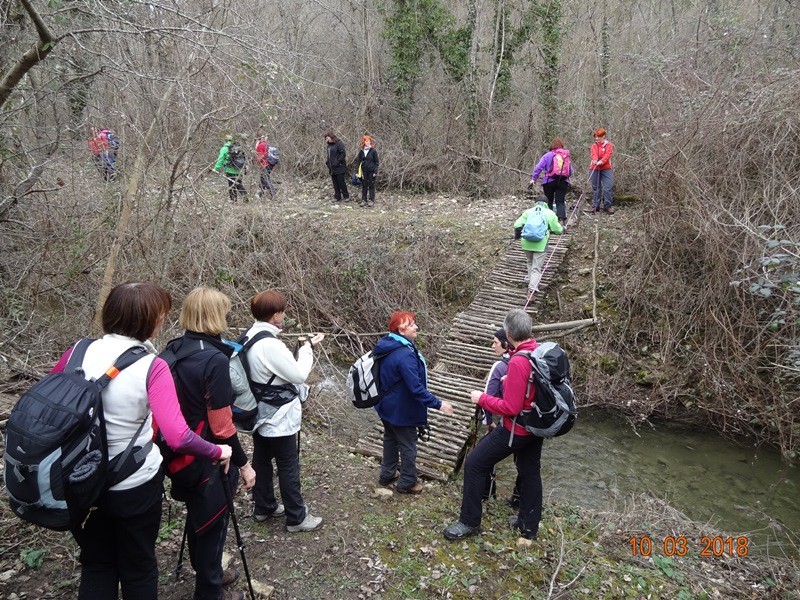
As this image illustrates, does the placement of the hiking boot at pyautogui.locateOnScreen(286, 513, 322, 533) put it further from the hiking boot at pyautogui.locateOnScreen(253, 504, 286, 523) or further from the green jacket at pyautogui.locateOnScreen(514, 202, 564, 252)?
the green jacket at pyautogui.locateOnScreen(514, 202, 564, 252)

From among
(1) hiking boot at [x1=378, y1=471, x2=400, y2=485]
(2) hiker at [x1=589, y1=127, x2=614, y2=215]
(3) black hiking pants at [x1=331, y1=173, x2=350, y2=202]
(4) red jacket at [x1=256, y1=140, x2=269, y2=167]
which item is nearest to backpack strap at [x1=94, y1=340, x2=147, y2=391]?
(1) hiking boot at [x1=378, y1=471, x2=400, y2=485]

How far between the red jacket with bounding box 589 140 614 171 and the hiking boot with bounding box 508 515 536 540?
7918 millimetres

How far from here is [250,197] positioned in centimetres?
944

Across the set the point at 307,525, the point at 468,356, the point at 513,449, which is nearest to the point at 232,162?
the point at 468,356

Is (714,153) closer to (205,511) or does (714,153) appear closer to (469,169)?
(469,169)

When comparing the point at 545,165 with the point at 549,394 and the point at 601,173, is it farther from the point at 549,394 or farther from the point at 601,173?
the point at 549,394

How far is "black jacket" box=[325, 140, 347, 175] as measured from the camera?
11.9 meters

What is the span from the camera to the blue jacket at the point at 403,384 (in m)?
3.97

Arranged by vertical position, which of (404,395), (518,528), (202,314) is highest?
(202,314)

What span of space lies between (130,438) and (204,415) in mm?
438

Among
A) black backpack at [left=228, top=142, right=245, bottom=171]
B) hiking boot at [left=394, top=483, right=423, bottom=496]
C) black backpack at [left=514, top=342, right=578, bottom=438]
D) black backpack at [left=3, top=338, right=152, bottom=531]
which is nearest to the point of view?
black backpack at [left=3, top=338, right=152, bottom=531]

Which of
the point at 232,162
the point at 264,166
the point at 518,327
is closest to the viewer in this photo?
the point at 518,327
